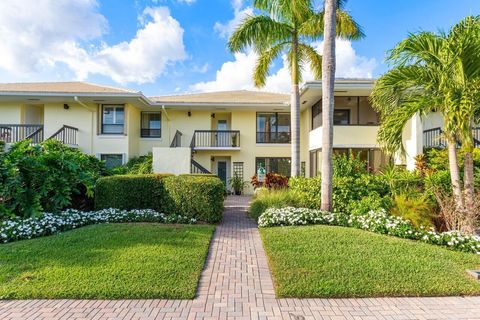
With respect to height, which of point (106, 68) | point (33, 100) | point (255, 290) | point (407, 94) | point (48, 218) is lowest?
point (255, 290)

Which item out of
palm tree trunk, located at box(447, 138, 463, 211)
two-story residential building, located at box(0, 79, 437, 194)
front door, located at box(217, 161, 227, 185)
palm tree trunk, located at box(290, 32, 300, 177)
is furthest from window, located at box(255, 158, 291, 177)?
palm tree trunk, located at box(447, 138, 463, 211)

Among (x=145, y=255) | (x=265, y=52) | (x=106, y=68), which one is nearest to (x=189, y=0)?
(x=265, y=52)

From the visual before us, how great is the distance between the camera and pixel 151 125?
18922 millimetres

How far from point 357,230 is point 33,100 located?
17.9m

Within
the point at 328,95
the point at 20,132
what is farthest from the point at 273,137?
the point at 20,132

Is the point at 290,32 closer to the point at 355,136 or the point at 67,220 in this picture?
the point at 355,136

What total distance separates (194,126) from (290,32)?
8.84 meters

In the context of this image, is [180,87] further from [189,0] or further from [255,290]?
[255,290]

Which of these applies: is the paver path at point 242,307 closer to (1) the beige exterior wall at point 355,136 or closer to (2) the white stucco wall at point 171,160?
(2) the white stucco wall at point 171,160

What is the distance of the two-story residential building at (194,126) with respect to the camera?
14.4m

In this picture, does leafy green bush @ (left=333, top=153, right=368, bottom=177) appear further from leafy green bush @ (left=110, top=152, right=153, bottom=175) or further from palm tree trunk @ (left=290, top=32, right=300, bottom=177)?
leafy green bush @ (left=110, top=152, right=153, bottom=175)

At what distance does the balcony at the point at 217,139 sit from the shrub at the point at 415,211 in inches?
437

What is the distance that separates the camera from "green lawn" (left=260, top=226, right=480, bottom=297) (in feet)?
14.2

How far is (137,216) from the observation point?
8602 millimetres
